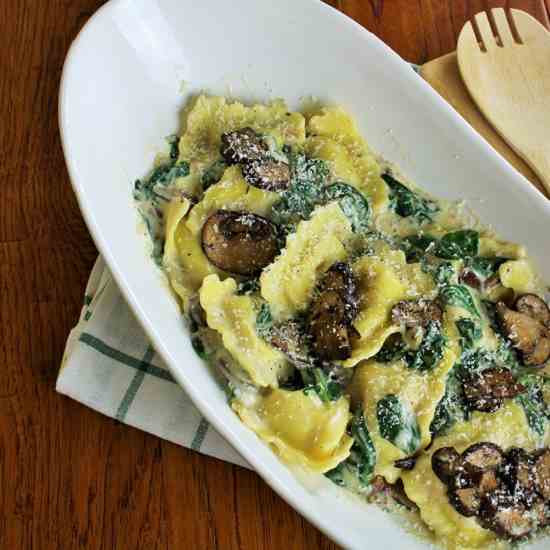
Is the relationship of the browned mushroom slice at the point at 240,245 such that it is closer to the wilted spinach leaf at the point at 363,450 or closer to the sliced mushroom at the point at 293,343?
the sliced mushroom at the point at 293,343

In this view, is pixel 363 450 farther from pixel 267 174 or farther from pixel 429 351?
pixel 267 174

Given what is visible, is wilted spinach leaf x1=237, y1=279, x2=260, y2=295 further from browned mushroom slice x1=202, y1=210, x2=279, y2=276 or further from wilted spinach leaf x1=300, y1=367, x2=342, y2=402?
wilted spinach leaf x1=300, y1=367, x2=342, y2=402

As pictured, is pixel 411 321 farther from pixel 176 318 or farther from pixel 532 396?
pixel 176 318

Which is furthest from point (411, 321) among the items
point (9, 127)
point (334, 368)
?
point (9, 127)

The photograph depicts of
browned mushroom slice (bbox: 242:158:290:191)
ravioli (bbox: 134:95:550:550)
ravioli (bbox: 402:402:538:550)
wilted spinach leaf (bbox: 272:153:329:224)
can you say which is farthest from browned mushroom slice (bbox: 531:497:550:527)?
browned mushroom slice (bbox: 242:158:290:191)

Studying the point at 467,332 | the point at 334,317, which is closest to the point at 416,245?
the point at 467,332
